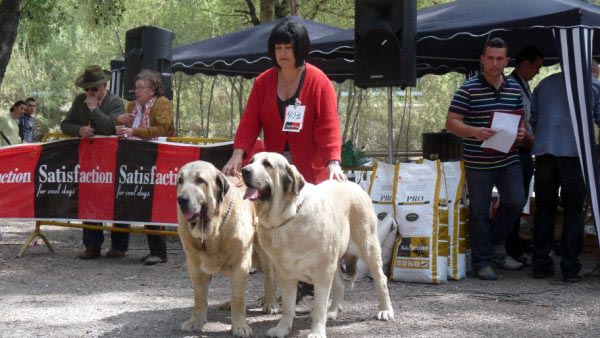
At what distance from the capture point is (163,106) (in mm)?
8203

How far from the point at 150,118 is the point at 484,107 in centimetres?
351

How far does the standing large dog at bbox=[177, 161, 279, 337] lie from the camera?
15.6 ft

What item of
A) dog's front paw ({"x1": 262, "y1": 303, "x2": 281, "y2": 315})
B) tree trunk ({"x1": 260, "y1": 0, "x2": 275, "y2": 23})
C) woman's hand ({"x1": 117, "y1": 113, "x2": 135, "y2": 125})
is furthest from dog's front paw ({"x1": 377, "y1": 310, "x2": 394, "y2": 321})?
tree trunk ({"x1": 260, "y1": 0, "x2": 275, "y2": 23})

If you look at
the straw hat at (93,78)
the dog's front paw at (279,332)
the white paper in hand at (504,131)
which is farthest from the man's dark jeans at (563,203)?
the straw hat at (93,78)

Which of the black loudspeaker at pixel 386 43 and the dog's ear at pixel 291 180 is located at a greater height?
the black loudspeaker at pixel 386 43

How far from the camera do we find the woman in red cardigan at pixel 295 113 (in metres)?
5.25

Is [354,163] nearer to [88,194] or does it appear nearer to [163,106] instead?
[163,106]

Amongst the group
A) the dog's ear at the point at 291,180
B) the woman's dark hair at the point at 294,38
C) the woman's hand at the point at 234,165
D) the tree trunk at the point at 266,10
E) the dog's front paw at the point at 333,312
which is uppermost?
the tree trunk at the point at 266,10

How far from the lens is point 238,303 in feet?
16.6

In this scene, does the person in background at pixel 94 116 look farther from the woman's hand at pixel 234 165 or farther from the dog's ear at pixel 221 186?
the dog's ear at pixel 221 186

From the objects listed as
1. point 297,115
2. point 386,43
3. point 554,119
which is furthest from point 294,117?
point 386,43

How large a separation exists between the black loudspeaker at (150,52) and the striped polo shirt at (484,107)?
15.7ft

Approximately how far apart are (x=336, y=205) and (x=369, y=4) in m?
4.58

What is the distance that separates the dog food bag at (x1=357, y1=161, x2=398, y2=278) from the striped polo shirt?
78 centimetres
